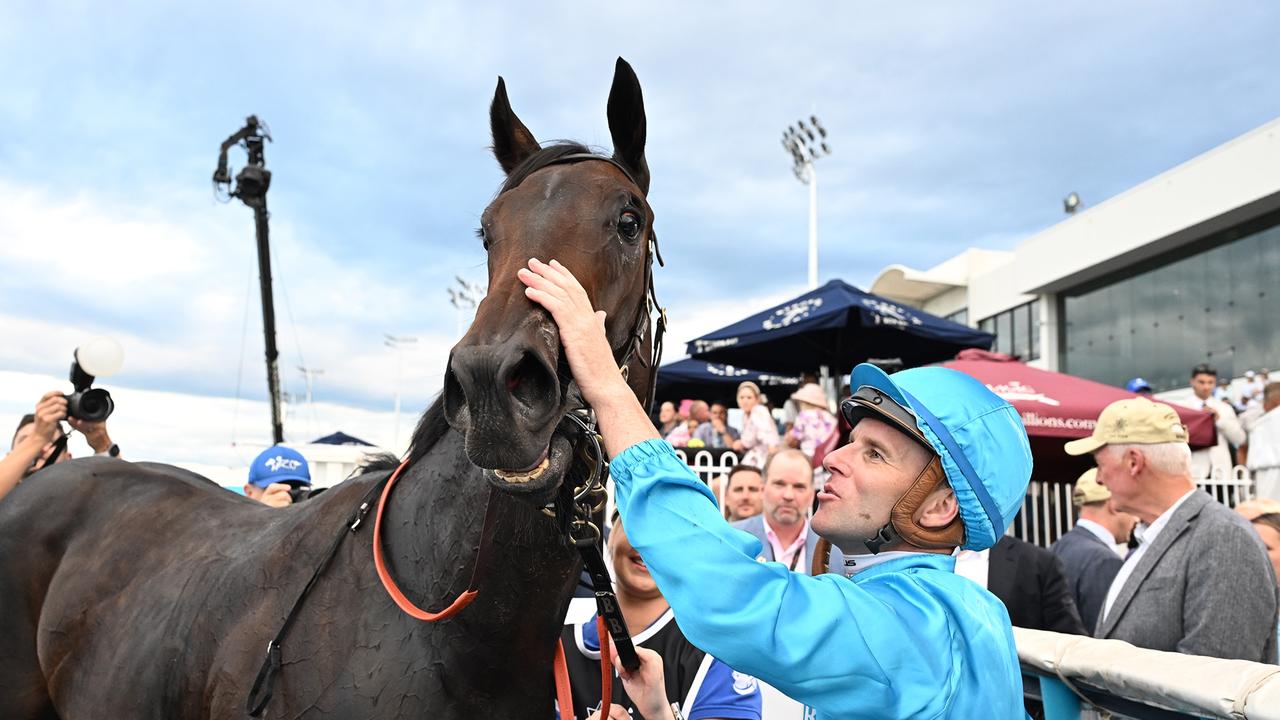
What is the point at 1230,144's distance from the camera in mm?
17188

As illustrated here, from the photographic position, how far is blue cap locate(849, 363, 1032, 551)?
1475 millimetres

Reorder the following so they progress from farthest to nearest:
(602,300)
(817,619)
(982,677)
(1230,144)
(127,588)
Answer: (1230,144), (127,588), (602,300), (982,677), (817,619)

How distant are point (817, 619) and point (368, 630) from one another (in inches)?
48.1

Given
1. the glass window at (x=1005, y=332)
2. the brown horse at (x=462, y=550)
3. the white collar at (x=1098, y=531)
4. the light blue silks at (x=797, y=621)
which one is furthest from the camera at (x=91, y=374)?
the glass window at (x=1005, y=332)

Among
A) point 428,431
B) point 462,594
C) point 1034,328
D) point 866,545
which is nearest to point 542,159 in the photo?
point 428,431

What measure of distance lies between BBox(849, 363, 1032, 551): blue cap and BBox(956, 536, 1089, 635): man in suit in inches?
128

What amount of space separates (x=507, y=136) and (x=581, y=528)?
125 cm

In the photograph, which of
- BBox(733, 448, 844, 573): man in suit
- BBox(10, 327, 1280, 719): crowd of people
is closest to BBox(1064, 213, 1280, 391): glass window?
BBox(10, 327, 1280, 719): crowd of people

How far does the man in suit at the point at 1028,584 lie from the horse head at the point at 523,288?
315 centimetres

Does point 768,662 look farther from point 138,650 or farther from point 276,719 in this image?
point 138,650

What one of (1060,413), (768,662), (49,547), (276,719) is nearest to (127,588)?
(49,547)

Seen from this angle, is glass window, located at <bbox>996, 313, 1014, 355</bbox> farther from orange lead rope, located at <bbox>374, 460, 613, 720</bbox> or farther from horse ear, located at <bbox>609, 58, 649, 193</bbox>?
orange lead rope, located at <bbox>374, 460, 613, 720</bbox>

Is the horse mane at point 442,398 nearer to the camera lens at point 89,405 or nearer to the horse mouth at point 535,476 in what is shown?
the horse mouth at point 535,476

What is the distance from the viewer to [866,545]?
1.58 meters
